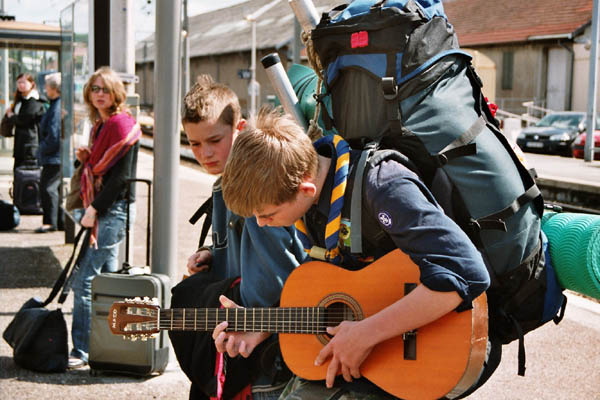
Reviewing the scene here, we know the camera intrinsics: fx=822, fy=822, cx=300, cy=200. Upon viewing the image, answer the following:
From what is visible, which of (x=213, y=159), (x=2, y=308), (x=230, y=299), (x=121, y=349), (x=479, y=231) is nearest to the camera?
(x=479, y=231)

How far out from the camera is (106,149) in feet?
16.8

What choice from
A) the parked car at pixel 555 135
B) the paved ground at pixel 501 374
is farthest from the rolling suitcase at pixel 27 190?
the parked car at pixel 555 135

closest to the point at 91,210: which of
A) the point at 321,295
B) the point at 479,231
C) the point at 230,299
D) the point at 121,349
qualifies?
the point at 121,349

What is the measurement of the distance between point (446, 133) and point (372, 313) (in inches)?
20.6

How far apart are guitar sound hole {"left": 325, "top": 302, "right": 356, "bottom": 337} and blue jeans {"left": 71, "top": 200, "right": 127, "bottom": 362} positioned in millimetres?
3075

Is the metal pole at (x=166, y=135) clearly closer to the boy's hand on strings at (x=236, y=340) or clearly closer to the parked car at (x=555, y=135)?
the boy's hand on strings at (x=236, y=340)

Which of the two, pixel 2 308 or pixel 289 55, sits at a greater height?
pixel 289 55

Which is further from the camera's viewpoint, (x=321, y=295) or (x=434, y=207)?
(x=321, y=295)

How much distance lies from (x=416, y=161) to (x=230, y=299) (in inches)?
32.3

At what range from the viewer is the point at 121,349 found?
4746mm

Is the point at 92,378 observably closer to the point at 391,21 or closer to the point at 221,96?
the point at 221,96

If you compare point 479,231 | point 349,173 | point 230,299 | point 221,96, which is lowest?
point 230,299

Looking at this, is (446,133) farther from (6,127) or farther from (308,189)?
(6,127)

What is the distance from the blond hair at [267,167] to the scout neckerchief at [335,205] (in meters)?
0.07
